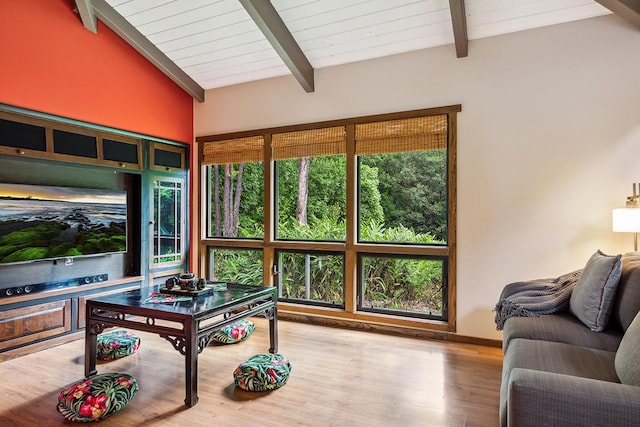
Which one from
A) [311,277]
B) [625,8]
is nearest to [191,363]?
[311,277]

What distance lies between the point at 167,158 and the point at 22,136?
155 cm

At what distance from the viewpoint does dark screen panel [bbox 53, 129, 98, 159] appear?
3570mm

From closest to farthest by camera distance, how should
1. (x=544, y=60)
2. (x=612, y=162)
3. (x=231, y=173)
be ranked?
1. (x=612, y=162)
2. (x=544, y=60)
3. (x=231, y=173)

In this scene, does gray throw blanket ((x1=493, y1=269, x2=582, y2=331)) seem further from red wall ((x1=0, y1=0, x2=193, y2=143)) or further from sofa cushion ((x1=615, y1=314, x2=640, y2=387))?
red wall ((x1=0, y1=0, x2=193, y2=143))

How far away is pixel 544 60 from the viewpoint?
3.37 meters

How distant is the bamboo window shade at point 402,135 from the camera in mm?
3732

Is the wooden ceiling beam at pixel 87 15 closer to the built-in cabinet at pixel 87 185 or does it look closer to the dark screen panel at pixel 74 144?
the built-in cabinet at pixel 87 185

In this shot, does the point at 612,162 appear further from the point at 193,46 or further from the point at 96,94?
the point at 96,94

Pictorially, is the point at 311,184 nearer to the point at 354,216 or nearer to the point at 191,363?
the point at 354,216

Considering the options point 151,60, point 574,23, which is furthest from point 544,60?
point 151,60

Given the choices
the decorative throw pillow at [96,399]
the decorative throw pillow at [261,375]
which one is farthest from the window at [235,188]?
the decorative throw pillow at [96,399]

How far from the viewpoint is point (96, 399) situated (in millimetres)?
2258

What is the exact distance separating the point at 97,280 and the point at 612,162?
4.87 meters

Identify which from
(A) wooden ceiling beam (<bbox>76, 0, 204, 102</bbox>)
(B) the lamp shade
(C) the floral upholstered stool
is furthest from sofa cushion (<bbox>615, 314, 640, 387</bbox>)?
(A) wooden ceiling beam (<bbox>76, 0, 204, 102</bbox>)
